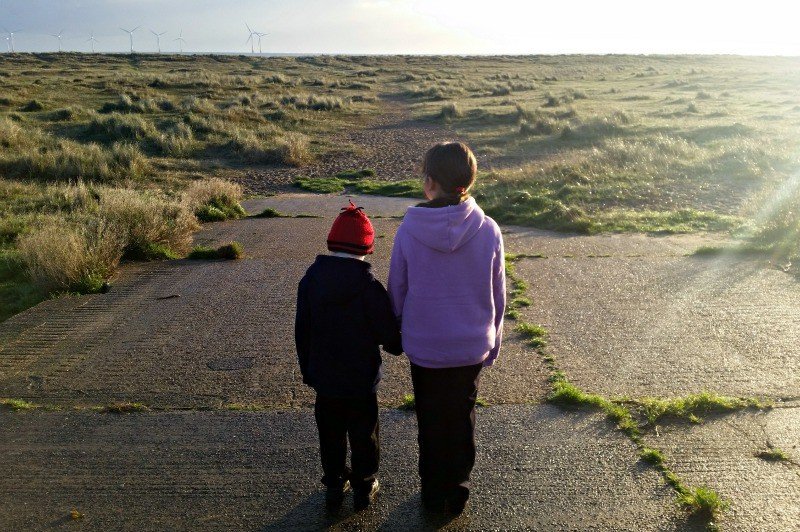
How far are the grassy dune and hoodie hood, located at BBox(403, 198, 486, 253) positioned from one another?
5008mm

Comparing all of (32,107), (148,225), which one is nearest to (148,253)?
(148,225)

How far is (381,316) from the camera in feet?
11.1

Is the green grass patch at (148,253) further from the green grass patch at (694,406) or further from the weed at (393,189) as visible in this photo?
the weed at (393,189)

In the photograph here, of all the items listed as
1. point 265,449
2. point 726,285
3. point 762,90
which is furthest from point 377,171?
point 762,90

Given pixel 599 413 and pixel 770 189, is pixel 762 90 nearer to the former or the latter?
pixel 770 189

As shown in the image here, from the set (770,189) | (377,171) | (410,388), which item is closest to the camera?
(410,388)

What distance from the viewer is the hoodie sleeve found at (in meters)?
3.38

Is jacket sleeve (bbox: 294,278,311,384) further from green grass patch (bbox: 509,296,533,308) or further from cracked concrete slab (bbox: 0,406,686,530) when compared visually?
green grass patch (bbox: 509,296,533,308)

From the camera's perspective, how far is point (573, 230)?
9953 millimetres

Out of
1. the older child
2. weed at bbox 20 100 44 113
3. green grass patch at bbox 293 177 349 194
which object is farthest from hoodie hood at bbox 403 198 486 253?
weed at bbox 20 100 44 113

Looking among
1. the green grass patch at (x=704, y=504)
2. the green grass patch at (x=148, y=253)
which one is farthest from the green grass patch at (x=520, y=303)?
the green grass patch at (x=148, y=253)

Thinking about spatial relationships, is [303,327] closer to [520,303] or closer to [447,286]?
[447,286]

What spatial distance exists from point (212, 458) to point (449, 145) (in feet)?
6.74

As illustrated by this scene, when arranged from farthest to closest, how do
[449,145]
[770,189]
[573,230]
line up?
[770,189]
[573,230]
[449,145]
